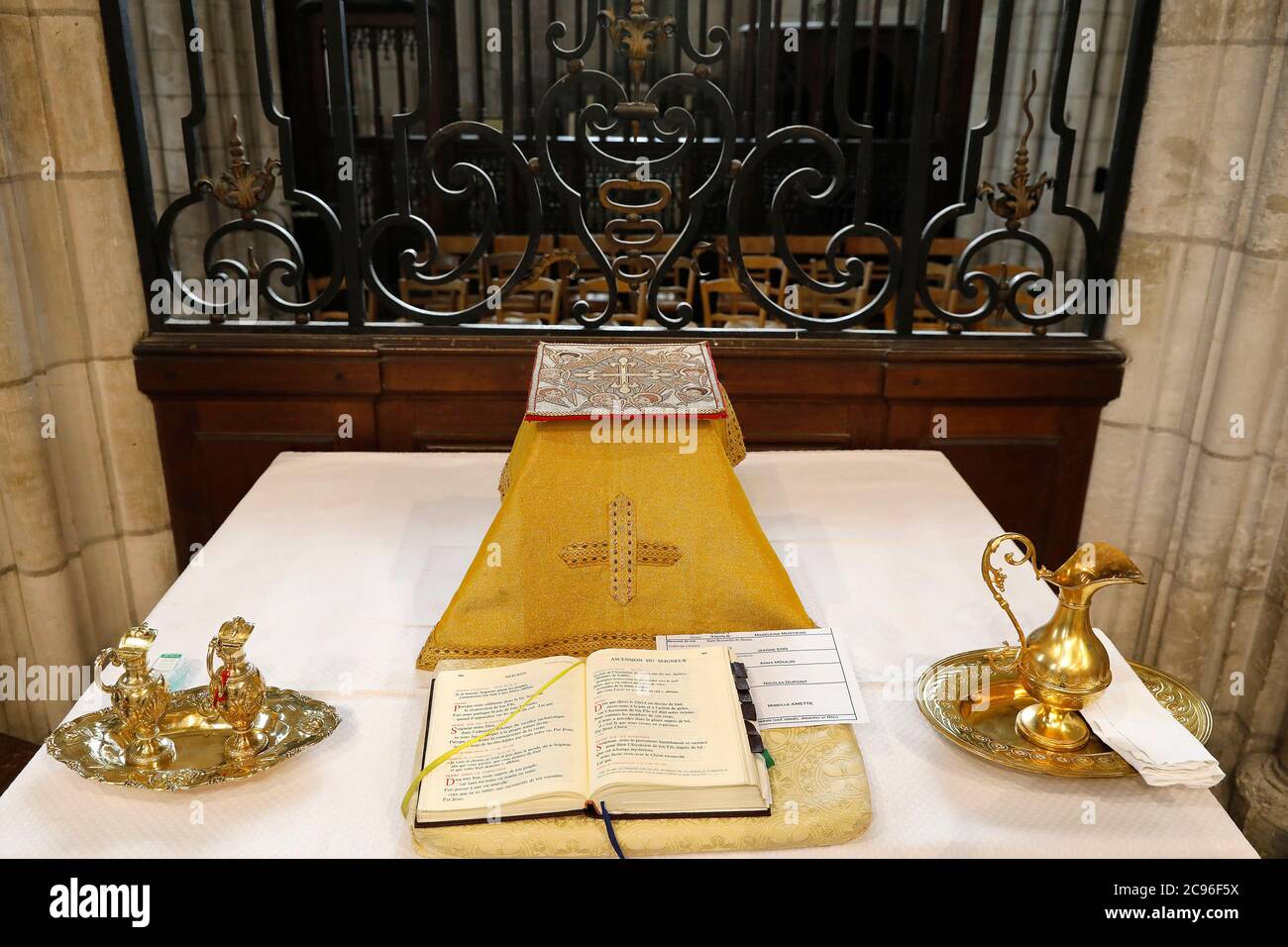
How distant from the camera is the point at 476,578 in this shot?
1.91 metres

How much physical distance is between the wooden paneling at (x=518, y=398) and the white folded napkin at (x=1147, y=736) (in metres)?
1.30

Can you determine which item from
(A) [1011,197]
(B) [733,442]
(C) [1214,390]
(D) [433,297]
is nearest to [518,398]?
(B) [733,442]

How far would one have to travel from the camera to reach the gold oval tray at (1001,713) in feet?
5.14

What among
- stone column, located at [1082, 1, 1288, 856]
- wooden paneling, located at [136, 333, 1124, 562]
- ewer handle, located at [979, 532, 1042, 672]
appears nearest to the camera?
ewer handle, located at [979, 532, 1042, 672]

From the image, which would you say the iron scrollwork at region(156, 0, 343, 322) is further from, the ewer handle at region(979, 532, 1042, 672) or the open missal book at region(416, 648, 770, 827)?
the ewer handle at region(979, 532, 1042, 672)

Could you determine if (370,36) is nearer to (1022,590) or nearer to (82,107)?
(82,107)

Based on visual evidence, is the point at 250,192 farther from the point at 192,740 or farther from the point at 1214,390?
the point at 1214,390

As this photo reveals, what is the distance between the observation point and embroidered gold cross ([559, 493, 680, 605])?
Answer: 193 cm

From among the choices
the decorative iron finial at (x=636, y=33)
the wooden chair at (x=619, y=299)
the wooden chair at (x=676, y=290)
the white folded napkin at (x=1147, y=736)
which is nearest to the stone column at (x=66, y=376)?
the decorative iron finial at (x=636, y=33)

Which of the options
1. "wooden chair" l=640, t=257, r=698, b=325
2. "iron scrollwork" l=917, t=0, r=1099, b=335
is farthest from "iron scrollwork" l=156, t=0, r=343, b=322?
"wooden chair" l=640, t=257, r=698, b=325

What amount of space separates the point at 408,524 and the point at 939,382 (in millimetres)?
1464

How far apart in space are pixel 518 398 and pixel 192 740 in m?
1.47

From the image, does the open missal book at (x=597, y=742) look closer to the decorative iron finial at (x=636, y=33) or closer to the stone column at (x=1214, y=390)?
the decorative iron finial at (x=636, y=33)

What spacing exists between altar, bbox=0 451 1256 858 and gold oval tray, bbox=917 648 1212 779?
0.04 meters
